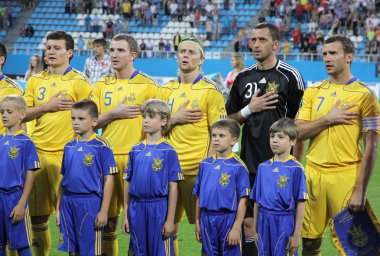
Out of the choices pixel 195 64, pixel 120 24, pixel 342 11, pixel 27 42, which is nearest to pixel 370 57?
pixel 342 11

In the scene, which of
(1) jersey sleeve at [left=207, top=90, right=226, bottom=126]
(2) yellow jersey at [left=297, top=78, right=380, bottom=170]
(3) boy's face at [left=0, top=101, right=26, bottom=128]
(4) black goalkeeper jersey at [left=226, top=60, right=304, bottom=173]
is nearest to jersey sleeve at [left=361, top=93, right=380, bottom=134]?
(2) yellow jersey at [left=297, top=78, right=380, bottom=170]

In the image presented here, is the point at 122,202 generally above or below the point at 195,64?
below

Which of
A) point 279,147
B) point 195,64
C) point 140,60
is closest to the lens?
point 279,147

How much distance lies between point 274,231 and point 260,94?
1.38 m

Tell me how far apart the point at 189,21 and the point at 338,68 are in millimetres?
30039

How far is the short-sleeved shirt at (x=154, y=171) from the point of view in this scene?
21.3ft

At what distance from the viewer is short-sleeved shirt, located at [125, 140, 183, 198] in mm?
6496

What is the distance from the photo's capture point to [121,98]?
7.13 meters

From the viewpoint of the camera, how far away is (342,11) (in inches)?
1283

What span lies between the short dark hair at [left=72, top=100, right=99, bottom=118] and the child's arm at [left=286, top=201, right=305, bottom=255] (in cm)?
198

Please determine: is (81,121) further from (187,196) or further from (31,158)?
(187,196)

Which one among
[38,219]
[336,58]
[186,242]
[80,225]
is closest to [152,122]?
[80,225]

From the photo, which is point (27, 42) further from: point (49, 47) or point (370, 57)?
point (49, 47)

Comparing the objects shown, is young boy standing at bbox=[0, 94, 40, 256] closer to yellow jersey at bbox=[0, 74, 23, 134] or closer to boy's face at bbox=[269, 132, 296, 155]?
yellow jersey at bbox=[0, 74, 23, 134]
